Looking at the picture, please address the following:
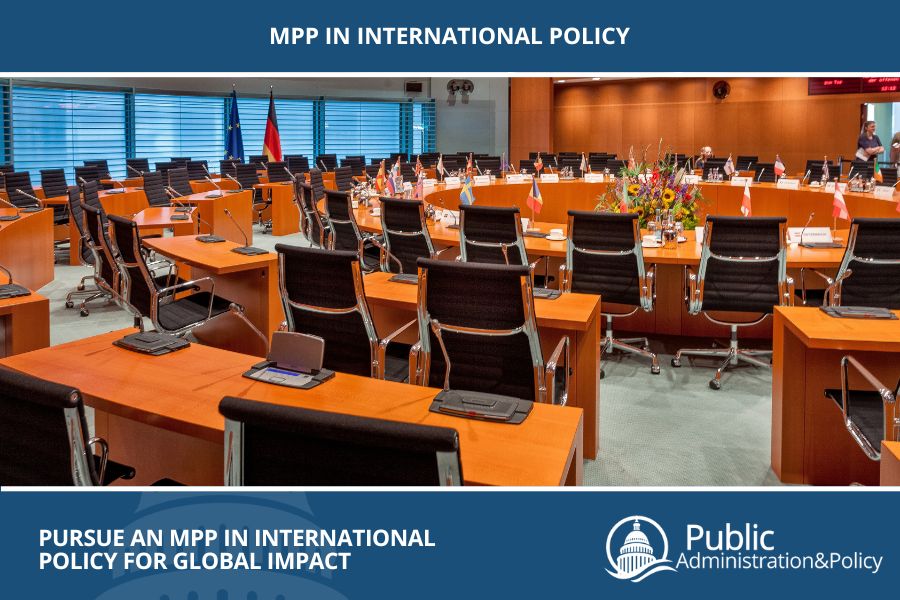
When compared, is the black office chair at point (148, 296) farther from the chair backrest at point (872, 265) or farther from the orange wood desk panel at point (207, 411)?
the chair backrest at point (872, 265)

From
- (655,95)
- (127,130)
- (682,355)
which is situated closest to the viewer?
(682,355)

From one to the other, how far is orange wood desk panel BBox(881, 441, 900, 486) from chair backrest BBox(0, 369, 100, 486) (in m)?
1.57

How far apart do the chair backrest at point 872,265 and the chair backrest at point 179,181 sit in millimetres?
7070

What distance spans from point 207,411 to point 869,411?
7.14 ft

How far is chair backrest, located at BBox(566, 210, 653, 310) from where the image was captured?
174 inches

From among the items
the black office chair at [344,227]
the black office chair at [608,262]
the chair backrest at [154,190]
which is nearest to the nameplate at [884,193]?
the black office chair at [608,262]

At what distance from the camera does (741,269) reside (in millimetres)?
4344

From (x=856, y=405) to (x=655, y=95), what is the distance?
15244 millimetres

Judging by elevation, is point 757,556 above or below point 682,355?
above

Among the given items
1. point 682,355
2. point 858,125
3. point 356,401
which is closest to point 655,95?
→ point 858,125

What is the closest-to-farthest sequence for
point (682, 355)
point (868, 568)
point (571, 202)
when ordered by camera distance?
1. point (868, 568)
2. point (682, 355)
3. point (571, 202)

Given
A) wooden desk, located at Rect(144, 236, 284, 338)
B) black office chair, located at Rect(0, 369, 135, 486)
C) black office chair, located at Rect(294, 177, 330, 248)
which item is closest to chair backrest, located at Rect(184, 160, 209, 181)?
black office chair, located at Rect(294, 177, 330, 248)

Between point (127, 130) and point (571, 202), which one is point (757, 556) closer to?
point (571, 202)

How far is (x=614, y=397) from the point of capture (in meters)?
4.23
